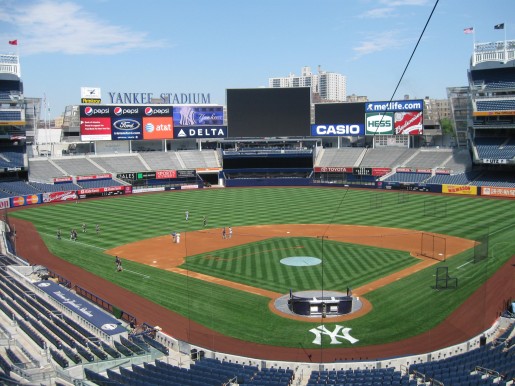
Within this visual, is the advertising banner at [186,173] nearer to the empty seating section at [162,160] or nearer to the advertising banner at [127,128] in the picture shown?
the empty seating section at [162,160]

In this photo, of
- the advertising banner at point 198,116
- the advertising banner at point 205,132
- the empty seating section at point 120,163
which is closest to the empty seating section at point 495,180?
the advertising banner at point 205,132

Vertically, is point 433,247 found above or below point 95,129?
below

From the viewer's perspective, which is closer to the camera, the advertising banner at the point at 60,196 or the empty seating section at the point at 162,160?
the advertising banner at the point at 60,196

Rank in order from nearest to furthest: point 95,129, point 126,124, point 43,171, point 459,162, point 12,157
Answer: point 12,157, point 459,162, point 43,171, point 95,129, point 126,124

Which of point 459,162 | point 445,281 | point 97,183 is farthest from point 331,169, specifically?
point 445,281

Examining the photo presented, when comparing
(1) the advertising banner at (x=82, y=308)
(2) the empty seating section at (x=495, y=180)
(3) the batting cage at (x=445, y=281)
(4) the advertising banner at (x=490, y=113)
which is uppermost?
(4) the advertising banner at (x=490, y=113)

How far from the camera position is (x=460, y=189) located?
66188 mm

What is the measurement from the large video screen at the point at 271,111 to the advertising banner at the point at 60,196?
94.0 feet

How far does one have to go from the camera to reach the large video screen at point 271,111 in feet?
274

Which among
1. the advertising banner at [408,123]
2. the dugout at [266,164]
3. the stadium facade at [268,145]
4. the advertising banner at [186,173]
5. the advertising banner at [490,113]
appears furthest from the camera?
the dugout at [266,164]

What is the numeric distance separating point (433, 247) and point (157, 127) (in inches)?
2310

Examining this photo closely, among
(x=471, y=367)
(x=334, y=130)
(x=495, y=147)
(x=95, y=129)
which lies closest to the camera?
(x=471, y=367)

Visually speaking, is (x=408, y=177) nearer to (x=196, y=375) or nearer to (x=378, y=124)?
(x=378, y=124)

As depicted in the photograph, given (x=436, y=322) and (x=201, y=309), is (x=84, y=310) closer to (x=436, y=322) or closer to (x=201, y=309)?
(x=201, y=309)
